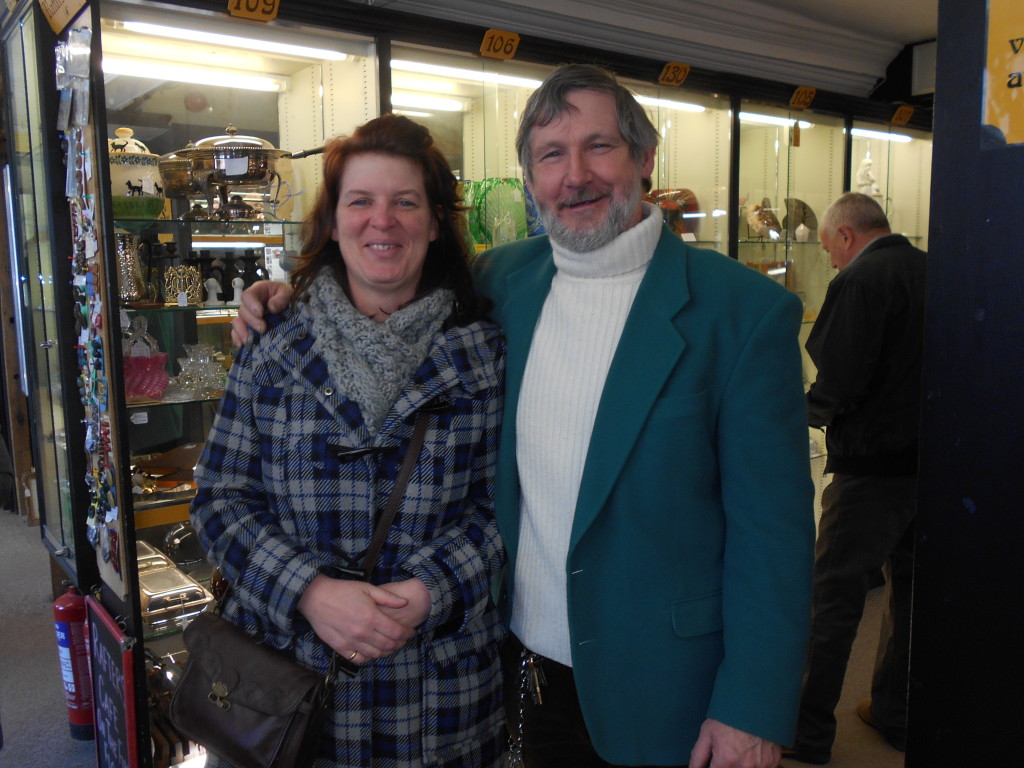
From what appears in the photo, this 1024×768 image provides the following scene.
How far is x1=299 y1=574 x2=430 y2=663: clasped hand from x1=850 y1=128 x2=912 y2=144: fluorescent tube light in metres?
4.45

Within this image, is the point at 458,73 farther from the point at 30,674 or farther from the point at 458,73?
the point at 30,674

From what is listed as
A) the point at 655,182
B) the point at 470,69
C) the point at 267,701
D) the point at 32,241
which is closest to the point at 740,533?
the point at 267,701

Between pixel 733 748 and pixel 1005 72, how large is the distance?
3.92ft

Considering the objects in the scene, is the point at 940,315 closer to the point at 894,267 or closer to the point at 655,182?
the point at 894,267

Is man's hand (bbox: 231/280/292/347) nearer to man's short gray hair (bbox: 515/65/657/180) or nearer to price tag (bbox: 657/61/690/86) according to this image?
man's short gray hair (bbox: 515/65/657/180)

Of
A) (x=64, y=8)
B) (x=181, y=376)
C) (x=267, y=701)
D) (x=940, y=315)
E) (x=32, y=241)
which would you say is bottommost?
(x=267, y=701)

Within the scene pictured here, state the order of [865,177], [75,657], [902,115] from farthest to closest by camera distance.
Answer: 1. [865,177]
2. [902,115]
3. [75,657]

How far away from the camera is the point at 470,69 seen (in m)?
3.28

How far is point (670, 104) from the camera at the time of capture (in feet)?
13.4

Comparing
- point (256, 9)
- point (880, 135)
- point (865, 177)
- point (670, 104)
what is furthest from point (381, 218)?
point (880, 135)

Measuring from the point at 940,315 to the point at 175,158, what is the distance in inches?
94.7

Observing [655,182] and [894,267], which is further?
[655,182]

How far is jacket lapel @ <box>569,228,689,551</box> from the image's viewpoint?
142cm

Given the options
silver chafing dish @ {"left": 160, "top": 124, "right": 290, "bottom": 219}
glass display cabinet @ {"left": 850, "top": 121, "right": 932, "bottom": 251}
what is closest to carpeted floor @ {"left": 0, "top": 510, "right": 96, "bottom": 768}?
silver chafing dish @ {"left": 160, "top": 124, "right": 290, "bottom": 219}
